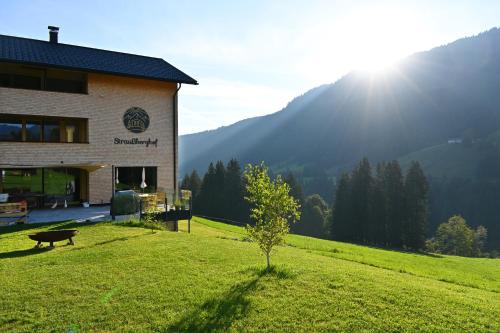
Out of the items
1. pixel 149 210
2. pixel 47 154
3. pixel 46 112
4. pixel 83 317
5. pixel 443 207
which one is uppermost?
pixel 46 112

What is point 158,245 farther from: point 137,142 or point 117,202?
point 137,142

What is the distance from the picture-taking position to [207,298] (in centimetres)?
812

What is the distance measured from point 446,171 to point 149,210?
164 meters

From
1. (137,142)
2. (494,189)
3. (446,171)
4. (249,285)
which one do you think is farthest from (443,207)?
(249,285)

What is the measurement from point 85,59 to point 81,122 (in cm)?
426

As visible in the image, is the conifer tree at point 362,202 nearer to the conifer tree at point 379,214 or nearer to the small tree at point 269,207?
the conifer tree at point 379,214

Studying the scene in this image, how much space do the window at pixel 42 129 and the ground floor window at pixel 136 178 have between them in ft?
10.8

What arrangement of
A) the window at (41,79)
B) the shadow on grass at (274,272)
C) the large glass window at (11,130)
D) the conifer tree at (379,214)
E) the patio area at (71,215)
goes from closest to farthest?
the shadow on grass at (274,272), the patio area at (71,215), the large glass window at (11,130), the window at (41,79), the conifer tree at (379,214)

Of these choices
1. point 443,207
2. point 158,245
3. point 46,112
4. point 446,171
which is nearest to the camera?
point 158,245

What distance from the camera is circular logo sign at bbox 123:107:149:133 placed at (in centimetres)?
2423

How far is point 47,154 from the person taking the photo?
→ 21.5 m

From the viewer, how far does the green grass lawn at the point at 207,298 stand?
23.0ft

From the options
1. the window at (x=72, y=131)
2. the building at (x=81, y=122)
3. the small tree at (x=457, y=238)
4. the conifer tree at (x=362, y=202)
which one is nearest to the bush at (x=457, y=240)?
the small tree at (x=457, y=238)

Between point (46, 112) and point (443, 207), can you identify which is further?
point (443, 207)
